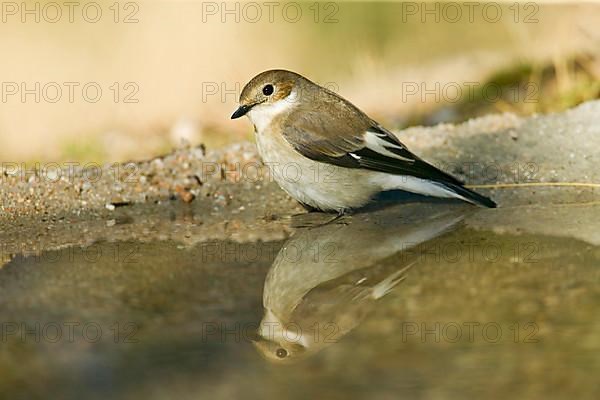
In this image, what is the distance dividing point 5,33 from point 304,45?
4121mm

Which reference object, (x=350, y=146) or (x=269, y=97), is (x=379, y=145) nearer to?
(x=350, y=146)

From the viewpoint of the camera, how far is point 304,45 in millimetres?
13656

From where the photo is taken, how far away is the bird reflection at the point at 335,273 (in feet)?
13.4

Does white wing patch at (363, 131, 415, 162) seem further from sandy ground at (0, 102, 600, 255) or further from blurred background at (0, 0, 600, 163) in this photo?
blurred background at (0, 0, 600, 163)

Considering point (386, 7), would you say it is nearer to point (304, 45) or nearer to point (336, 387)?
point (304, 45)

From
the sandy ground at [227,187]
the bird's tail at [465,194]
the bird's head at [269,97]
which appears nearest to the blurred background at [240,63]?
the sandy ground at [227,187]

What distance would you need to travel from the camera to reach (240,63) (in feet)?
40.2

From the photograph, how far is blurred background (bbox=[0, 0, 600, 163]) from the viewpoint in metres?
9.72

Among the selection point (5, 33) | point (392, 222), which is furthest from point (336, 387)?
point (5, 33)

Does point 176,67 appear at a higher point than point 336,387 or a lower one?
higher

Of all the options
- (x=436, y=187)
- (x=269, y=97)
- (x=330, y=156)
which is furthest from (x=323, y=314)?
(x=269, y=97)

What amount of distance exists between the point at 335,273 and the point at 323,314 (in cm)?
59

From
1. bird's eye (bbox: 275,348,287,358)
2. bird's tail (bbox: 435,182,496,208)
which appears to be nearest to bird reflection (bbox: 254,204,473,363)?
bird's eye (bbox: 275,348,287,358)

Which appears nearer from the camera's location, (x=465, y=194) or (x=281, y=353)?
(x=281, y=353)
